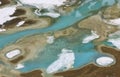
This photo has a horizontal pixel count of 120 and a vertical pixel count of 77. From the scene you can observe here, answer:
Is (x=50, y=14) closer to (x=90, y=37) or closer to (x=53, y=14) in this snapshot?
(x=53, y=14)

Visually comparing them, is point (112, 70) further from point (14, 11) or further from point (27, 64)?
point (14, 11)

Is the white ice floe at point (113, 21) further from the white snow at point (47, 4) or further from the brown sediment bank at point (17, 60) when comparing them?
the brown sediment bank at point (17, 60)

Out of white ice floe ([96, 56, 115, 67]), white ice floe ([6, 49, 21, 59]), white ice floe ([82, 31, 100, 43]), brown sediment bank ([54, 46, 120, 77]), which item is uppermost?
white ice floe ([82, 31, 100, 43])

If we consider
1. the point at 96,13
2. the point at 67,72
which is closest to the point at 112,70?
the point at 67,72

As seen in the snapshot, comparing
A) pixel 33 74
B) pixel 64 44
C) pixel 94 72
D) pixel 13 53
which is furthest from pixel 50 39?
pixel 94 72

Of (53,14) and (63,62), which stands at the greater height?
(53,14)

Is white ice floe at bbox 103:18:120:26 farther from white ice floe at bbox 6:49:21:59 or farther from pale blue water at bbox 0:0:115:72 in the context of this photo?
white ice floe at bbox 6:49:21:59

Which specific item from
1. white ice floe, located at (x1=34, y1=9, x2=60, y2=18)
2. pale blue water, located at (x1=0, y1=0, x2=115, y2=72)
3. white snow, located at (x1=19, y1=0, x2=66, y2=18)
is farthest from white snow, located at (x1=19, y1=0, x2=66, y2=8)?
pale blue water, located at (x1=0, y1=0, x2=115, y2=72)
